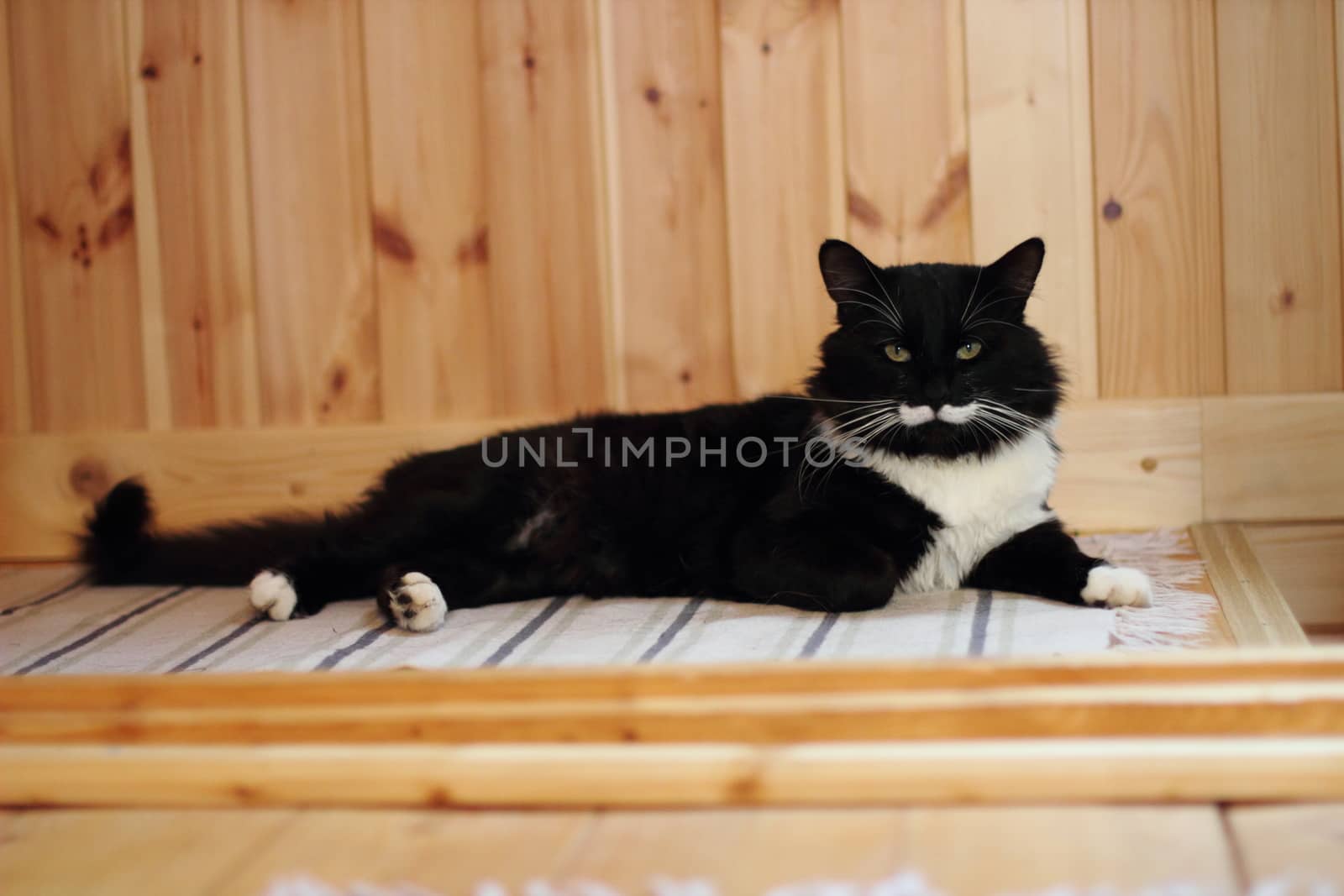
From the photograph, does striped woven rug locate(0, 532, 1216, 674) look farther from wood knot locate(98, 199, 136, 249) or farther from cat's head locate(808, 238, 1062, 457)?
wood knot locate(98, 199, 136, 249)

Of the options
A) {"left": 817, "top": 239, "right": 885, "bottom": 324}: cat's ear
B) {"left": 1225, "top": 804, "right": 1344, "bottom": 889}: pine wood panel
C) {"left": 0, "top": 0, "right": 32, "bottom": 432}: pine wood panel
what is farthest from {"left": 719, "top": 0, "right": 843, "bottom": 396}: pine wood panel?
{"left": 0, "top": 0, "right": 32, "bottom": 432}: pine wood panel

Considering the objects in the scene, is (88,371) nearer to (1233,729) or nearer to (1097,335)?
(1097,335)

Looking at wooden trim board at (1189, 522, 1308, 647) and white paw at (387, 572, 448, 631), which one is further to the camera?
white paw at (387, 572, 448, 631)

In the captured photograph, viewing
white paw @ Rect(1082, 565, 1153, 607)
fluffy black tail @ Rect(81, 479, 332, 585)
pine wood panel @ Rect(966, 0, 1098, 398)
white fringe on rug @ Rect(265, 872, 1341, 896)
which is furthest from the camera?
pine wood panel @ Rect(966, 0, 1098, 398)

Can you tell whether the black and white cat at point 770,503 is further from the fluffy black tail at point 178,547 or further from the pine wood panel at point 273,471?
the pine wood panel at point 273,471

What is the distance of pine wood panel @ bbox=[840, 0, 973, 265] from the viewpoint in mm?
2113

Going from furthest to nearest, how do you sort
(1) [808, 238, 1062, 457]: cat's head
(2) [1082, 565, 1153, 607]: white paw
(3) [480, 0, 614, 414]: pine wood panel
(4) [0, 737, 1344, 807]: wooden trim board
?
(3) [480, 0, 614, 414]: pine wood panel → (1) [808, 238, 1062, 457]: cat's head → (2) [1082, 565, 1153, 607]: white paw → (4) [0, 737, 1344, 807]: wooden trim board

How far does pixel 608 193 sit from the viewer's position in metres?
2.20

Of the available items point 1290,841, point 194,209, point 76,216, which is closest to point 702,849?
point 1290,841

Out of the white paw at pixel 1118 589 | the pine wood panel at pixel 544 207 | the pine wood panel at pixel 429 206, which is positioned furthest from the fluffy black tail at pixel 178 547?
the white paw at pixel 1118 589

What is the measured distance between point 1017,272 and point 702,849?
1062 millimetres

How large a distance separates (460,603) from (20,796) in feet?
2.48

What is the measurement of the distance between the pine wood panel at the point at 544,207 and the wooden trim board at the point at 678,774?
1155mm

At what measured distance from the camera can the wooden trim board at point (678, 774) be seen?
104 cm
